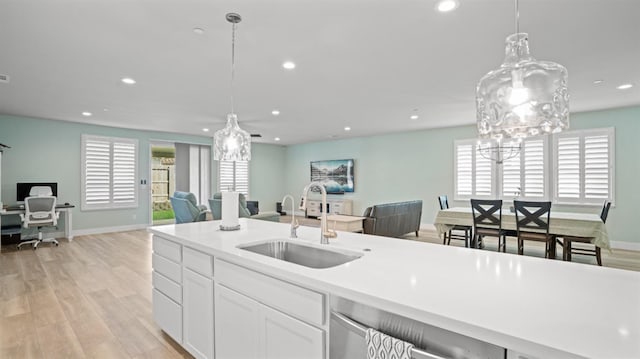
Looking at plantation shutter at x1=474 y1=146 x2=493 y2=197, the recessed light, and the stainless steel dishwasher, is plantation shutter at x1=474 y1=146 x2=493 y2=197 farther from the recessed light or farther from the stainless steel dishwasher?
the stainless steel dishwasher

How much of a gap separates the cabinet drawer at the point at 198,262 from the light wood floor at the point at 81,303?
0.73 meters

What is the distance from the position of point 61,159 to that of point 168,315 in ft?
20.4

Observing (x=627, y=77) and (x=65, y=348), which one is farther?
(x=627, y=77)

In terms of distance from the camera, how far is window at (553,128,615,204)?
18.0 feet

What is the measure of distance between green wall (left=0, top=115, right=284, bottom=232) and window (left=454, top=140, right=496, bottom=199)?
718 cm

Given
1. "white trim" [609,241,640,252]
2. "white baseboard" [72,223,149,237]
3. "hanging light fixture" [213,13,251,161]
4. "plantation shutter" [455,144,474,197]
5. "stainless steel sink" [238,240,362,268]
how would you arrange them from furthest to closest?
"plantation shutter" [455,144,474,197], "white baseboard" [72,223,149,237], "white trim" [609,241,640,252], "hanging light fixture" [213,13,251,161], "stainless steel sink" [238,240,362,268]

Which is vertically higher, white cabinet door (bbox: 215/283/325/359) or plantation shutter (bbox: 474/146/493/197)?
plantation shutter (bbox: 474/146/493/197)

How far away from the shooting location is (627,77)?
3775 millimetres

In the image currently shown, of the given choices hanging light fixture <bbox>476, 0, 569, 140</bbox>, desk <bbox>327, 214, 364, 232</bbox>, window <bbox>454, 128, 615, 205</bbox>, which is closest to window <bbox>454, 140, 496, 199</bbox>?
window <bbox>454, 128, 615, 205</bbox>

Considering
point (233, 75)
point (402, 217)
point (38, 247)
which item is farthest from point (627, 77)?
point (38, 247)

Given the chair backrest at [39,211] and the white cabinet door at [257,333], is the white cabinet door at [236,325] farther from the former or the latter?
the chair backrest at [39,211]

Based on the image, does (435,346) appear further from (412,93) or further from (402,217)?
(402,217)

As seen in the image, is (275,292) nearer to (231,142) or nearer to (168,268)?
(168,268)

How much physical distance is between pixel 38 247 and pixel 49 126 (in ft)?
8.21
